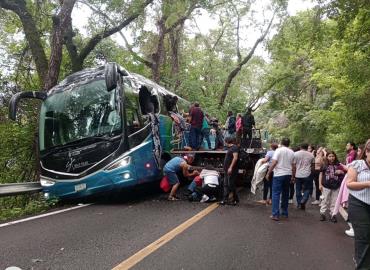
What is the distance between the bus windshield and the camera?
949 cm

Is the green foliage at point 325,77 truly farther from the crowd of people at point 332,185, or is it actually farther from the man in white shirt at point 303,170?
the man in white shirt at point 303,170

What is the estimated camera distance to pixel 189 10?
65.3 ft

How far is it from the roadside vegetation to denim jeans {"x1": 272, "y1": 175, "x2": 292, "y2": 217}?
532 centimetres

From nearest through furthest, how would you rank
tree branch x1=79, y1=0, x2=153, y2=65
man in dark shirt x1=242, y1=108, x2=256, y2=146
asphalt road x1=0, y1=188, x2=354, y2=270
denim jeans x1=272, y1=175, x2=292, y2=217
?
asphalt road x1=0, y1=188, x2=354, y2=270 → denim jeans x1=272, y1=175, x2=292, y2=217 → tree branch x1=79, y1=0, x2=153, y2=65 → man in dark shirt x1=242, y1=108, x2=256, y2=146

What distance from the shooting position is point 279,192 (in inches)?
343

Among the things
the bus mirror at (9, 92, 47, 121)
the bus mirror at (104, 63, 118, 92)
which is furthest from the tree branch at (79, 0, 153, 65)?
the bus mirror at (104, 63, 118, 92)

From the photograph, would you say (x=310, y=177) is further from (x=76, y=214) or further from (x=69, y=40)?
(x=69, y=40)

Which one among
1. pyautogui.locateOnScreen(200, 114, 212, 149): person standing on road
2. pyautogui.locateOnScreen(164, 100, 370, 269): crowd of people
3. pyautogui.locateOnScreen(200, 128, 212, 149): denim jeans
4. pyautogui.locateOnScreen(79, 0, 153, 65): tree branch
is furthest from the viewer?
pyautogui.locateOnScreen(79, 0, 153, 65): tree branch

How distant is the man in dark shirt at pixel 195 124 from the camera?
13398mm

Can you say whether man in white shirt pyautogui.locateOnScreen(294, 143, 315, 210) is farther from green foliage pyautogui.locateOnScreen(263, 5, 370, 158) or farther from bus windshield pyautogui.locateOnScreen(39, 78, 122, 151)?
green foliage pyautogui.locateOnScreen(263, 5, 370, 158)

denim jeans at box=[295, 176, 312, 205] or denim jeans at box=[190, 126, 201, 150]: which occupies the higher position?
denim jeans at box=[190, 126, 201, 150]

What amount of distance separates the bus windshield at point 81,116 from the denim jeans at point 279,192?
146 inches

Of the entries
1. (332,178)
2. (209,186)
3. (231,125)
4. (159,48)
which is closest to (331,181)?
(332,178)

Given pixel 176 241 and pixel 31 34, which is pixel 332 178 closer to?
pixel 176 241
